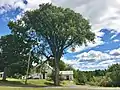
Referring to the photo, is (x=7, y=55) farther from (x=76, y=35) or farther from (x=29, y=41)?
(x=76, y=35)

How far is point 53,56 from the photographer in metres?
70.7

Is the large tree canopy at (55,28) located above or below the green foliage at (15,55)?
above

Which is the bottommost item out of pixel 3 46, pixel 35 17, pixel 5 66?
pixel 5 66

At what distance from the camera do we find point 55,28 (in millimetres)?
67188

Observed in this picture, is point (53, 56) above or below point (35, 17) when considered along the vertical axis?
below

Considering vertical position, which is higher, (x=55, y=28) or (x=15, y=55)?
(x=55, y=28)

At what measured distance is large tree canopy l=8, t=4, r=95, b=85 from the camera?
219 ft

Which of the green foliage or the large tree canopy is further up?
the large tree canopy

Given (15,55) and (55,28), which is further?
(15,55)

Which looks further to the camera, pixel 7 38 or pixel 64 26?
pixel 7 38

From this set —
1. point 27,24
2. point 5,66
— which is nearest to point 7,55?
point 5,66

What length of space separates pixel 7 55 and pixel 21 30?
21.8 feet

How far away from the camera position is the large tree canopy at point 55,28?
66.8m

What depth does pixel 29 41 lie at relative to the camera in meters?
70.1
